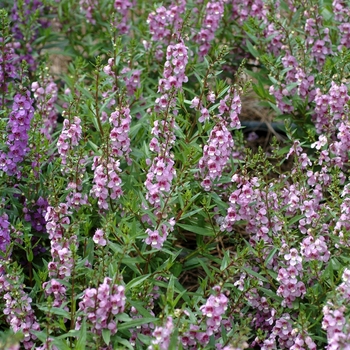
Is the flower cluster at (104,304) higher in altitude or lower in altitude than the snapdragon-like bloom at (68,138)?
lower

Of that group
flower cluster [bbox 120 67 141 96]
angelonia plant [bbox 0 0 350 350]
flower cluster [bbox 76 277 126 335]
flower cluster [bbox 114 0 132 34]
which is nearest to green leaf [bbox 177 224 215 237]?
angelonia plant [bbox 0 0 350 350]

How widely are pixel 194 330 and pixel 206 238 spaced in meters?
1.30

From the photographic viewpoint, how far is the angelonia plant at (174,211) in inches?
148

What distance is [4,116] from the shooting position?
16.2 feet

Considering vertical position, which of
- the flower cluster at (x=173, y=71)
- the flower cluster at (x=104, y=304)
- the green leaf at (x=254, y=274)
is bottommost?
the green leaf at (x=254, y=274)

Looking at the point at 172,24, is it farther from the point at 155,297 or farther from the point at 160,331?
the point at 160,331

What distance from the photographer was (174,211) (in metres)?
4.40

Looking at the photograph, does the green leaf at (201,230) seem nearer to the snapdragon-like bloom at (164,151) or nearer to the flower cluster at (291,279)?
the snapdragon-like bloom at (164,151)

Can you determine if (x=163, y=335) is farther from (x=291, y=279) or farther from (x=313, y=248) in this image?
(x=313, y=248)

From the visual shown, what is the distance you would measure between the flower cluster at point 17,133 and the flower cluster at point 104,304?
1237 millimetres

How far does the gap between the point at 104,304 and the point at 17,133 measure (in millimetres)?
1450

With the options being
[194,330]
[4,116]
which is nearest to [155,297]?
[194,330]

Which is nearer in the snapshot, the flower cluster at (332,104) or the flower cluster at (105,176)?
the flower cluster at (105,176)

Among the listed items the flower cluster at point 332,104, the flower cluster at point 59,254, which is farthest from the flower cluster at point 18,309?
the flower cluster at point 332,104
